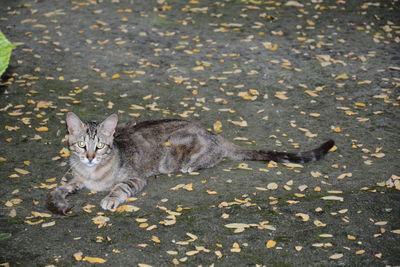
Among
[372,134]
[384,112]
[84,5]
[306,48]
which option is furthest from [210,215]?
[84,5]

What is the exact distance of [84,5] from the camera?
36.4ft

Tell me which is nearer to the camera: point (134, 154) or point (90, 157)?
point (90, 157)

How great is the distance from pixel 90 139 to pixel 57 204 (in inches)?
26.9

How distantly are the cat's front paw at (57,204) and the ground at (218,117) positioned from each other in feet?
0.28

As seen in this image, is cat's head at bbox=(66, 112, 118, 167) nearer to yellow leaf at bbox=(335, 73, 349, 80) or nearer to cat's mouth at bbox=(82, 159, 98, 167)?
cat's mouth at bbox=(82, 159, 98, 167)

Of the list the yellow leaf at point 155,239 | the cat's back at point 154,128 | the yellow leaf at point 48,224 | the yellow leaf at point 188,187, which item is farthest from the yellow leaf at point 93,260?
the cat's back at point 154,128

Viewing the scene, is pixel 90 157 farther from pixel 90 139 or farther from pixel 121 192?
pixel 121 192

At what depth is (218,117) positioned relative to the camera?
727 cm

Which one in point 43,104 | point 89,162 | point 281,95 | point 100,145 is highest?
point 100,145

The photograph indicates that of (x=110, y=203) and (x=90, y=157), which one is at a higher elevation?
(x=90, y=157)

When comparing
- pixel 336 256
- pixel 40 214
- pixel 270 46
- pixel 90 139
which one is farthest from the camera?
pixel 270 46

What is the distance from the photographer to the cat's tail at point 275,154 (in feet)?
20.1

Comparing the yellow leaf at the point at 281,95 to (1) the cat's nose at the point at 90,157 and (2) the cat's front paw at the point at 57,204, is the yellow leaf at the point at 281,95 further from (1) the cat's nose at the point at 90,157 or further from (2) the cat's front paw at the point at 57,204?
(2) the cat's front paw at the point at 57,204

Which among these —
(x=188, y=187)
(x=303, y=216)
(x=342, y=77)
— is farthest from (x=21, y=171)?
(x=342, y=77)
